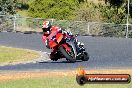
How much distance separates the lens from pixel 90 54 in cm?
2700

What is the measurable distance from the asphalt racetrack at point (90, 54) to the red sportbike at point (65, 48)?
31 centimetres

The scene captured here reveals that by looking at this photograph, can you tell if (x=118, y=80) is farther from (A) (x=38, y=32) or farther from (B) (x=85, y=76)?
(A) (x=38, y=32)

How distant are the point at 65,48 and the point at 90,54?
23.1ft

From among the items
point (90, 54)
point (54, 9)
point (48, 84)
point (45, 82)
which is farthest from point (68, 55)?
point (54, 9)

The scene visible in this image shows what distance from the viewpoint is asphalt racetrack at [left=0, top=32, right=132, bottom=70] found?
66.8 feet

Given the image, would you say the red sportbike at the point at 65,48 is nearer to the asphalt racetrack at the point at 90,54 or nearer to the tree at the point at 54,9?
the asphalt racetrack at the point at 90,54

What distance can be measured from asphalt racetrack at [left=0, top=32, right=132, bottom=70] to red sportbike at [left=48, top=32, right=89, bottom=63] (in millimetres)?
310

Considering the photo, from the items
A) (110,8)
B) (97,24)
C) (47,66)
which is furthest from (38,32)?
(47,66)

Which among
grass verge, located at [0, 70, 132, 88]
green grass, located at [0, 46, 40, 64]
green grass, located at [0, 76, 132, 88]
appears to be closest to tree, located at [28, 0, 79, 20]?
green grass, located at [0, 46, 40, 64]

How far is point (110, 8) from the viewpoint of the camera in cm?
4875

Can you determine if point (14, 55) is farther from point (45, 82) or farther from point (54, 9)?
point (54, 9)

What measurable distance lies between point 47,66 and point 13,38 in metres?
17.4

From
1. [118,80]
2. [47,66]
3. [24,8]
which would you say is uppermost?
[118,80]

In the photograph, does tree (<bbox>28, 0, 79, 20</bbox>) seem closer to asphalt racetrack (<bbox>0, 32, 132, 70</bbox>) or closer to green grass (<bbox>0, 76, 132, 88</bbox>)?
asphalt racetrack (<bbox>0, 32, 132, 70</bbox>)
